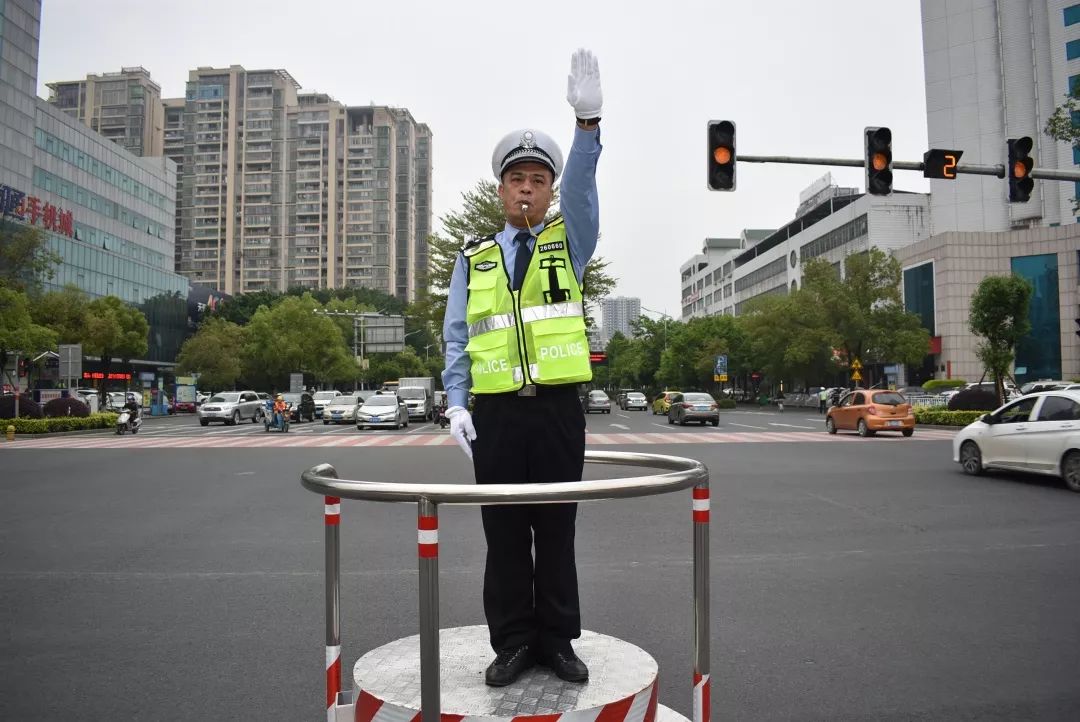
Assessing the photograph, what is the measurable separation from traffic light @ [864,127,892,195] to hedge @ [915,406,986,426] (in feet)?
50.3

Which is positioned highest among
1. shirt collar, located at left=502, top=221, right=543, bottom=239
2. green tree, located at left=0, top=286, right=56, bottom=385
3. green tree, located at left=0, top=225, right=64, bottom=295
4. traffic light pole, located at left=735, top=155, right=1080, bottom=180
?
green tree, located at left=0, top=225, right=64, bottom=295

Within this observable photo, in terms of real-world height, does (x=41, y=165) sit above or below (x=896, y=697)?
above

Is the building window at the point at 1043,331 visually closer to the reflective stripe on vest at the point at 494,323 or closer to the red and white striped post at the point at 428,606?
the reflective stripe on vest at the point at 494,323

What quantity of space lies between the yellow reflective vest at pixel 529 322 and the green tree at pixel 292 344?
6351 cm

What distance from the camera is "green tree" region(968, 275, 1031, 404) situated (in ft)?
86.7

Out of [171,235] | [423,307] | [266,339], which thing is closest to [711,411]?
[423,307]

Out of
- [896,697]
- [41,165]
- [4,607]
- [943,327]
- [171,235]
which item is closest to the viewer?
[896,697]

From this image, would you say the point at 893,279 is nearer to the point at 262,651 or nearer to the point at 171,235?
the point at 262,651

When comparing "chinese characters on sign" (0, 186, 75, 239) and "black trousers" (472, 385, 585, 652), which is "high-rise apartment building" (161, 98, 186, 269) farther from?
"black trousers" (472, 385, 585, 652)

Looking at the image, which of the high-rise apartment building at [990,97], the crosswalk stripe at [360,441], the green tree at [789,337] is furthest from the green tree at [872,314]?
the crosswalk stripe at [360,441]

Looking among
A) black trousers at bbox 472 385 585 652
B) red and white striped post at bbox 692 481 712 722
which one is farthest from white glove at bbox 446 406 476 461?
red and white striped post at bbox 692 481 712 722

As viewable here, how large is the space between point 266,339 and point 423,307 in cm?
3488

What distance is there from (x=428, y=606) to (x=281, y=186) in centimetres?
13011

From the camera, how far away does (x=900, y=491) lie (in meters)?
10.5
